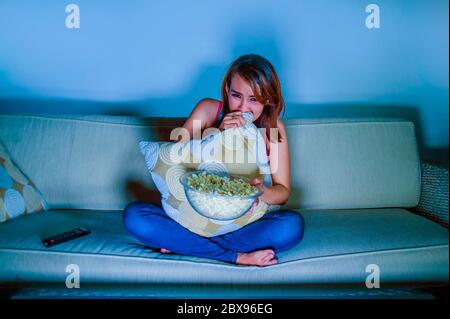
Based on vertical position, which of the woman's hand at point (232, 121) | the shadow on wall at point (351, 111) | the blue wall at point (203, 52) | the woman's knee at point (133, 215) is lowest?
the woman's knee at point (133, 215)

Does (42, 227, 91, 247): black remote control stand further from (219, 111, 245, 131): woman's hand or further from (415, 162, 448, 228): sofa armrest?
(415, 162, 448, 228): sofa armrest

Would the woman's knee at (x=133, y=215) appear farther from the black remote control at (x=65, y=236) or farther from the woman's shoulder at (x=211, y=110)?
the woman's shoulder at (x=211, y=110)

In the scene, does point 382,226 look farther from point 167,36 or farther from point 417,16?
point 167,36

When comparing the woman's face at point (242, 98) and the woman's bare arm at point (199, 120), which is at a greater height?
the woman's face at point (242, 98)

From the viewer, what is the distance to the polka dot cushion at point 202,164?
4.85ft

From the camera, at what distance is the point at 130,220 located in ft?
4.88

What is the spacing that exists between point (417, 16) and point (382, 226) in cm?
100

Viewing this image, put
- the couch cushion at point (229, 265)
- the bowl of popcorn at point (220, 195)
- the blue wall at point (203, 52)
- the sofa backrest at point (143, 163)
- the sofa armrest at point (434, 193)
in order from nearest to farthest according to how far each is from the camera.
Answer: the bowl of popcorn at point (220, 195)
the couch cushion at point (229, 265)
the sofa armrest at point (434, 193)
the sofa backrest at point (143, 163)
the blue wall at point (203, 52)

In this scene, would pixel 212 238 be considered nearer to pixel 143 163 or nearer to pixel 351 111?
pixel 143 163

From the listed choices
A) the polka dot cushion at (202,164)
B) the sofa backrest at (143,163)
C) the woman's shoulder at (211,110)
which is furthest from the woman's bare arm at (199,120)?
the polka dot cushion at (202,164)

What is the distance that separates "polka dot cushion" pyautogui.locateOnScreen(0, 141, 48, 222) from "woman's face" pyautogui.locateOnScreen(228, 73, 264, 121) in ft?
2.65

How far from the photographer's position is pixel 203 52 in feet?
6.67

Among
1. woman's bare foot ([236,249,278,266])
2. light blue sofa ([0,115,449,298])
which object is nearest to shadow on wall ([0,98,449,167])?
light blue sofa ([0,115,449,298])
